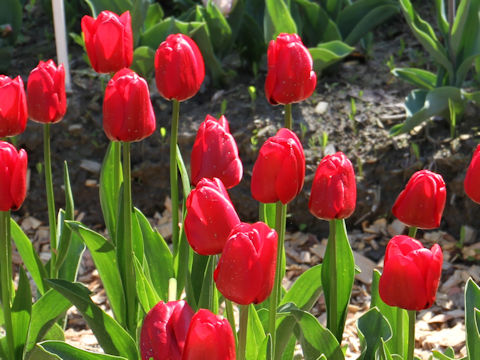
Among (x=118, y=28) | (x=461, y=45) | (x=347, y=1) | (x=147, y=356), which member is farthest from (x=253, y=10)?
(x=147, y=356)

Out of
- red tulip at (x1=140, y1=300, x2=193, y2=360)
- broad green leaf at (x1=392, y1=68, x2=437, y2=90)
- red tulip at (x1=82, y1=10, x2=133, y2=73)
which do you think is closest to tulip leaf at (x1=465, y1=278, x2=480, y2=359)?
red tulip at (x1=140, y1=300, x2=193, y2=360)

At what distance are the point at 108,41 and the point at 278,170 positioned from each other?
22.3 inches

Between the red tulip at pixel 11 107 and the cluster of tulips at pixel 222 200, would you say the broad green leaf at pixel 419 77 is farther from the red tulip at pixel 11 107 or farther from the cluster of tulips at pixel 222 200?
the red tulip at pixel 11 107

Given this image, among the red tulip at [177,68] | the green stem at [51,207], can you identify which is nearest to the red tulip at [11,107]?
the green stem at [51,207]

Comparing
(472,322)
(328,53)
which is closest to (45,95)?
(472,322)

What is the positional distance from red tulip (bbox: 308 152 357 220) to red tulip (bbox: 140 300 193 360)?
30 cm

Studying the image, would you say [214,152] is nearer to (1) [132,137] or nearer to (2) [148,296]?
(1) [132,137]

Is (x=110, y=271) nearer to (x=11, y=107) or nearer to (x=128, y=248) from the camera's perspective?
(x=128, y=248)

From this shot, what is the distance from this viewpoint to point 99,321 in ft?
5.48

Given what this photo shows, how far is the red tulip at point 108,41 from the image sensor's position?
1.70 m

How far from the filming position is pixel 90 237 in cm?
171

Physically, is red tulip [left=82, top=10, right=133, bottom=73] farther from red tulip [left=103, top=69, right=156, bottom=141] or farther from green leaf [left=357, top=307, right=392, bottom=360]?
green leaf [left=357, top=307, right=392, bottom=360]

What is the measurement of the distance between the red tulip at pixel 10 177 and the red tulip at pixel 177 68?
0.31m

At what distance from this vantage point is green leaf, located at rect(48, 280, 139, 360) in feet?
5.42
